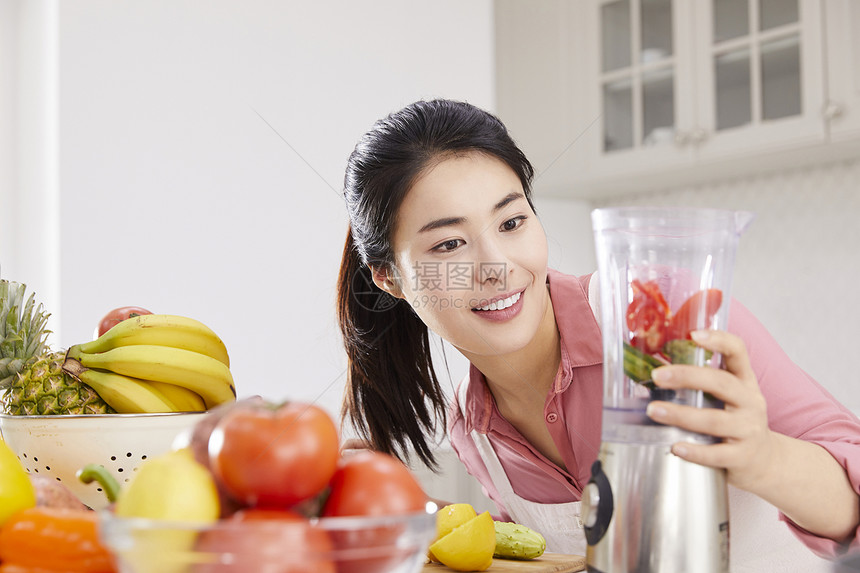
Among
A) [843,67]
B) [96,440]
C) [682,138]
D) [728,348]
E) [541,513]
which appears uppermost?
[843,67]

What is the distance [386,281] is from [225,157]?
99cm

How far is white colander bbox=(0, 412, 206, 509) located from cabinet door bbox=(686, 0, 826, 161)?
90.8 inches

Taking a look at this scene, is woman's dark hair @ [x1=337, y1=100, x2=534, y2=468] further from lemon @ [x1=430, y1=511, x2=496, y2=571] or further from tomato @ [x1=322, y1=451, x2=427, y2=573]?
tomato @ [x1=322, y1=451, x2=427, y2=573]

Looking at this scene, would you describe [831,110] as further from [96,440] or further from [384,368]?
[96,440]

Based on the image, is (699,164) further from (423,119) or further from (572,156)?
(423,119)

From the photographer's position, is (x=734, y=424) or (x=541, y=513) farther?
(x=541, y=513)

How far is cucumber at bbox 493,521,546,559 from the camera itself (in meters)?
0.83

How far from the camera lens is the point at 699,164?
2801mm

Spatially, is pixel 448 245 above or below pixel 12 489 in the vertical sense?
above

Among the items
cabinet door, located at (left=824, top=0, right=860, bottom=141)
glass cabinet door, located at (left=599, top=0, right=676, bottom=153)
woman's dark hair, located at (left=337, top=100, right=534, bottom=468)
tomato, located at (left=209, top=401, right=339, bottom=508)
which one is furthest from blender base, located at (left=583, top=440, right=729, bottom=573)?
glass cabinet door, located at (left=599, top=0, right=676, bottom=153)

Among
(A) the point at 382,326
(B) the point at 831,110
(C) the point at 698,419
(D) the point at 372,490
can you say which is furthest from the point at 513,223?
(B) the point at 831,110

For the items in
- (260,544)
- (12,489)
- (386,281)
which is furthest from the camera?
(386,281)

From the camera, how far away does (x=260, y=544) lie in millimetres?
430

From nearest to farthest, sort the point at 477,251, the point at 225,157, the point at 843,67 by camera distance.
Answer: the point at 477,251 < the point at 225,157 < the point at 843,67
